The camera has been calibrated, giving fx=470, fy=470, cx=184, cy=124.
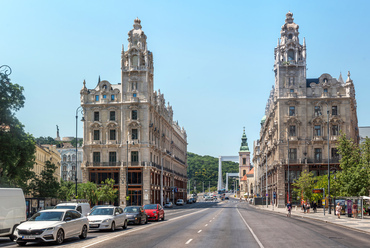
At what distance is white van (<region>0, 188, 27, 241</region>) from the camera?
2178 cm

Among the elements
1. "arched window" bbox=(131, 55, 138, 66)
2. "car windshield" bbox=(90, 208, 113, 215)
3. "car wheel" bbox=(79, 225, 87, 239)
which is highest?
"arched window" bbox=(131, 55, 138, 66)

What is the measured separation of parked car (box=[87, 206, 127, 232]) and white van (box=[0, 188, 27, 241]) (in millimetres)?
5299

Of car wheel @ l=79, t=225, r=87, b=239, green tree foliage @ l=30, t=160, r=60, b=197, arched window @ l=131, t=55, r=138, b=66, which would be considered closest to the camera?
car wheel @ l=79, t=225, r=87, b=239

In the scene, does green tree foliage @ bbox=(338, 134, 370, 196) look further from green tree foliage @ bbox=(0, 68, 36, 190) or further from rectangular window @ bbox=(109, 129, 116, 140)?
rectangular window @ bbox=(109, 129, 116, 140)

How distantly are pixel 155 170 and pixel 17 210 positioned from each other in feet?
218

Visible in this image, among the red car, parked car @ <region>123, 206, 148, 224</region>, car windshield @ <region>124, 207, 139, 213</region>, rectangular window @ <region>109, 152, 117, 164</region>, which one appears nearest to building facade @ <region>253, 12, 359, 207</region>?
rectangular window @ <region>109, 152, 117, 164</region>

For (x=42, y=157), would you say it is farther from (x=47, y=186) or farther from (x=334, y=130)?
(x=334, y=130)

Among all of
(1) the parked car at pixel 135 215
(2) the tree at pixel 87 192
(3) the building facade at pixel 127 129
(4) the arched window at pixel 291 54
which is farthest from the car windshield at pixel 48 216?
(4) the arched window at pixel 291 54

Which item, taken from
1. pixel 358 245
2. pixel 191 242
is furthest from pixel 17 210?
pixel 358 245

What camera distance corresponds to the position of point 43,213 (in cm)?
2175

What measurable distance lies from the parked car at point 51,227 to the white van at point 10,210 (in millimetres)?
1549

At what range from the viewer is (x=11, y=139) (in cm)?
4472

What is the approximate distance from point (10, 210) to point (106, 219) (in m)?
6.90

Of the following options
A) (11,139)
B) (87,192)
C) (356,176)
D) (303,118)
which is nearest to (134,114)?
(87,192)
